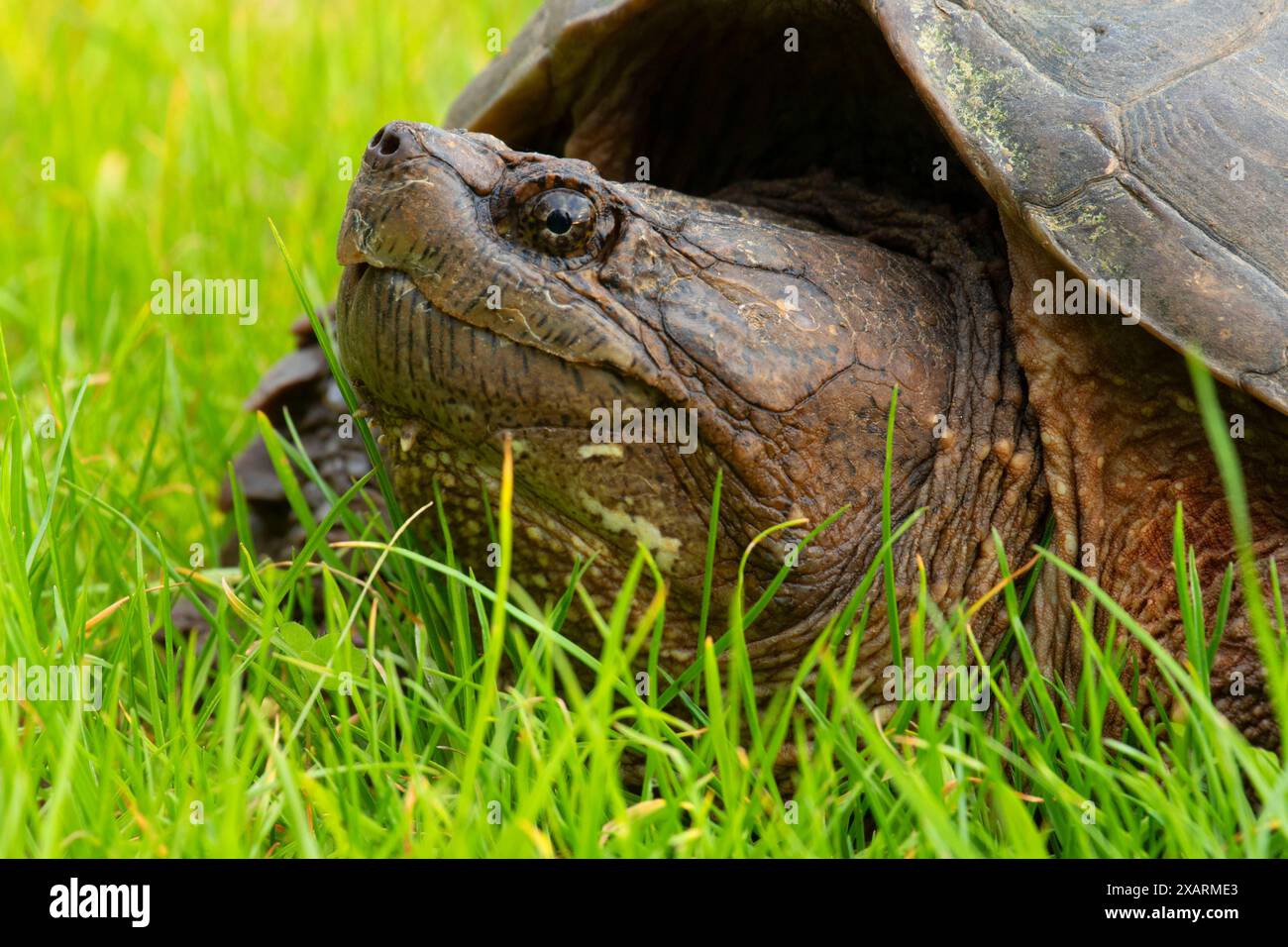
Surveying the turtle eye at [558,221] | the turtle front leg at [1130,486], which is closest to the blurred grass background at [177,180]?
the turtle eye at [558,221]

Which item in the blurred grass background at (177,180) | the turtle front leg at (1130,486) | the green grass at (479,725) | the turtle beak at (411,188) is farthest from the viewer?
the blurred grass background at (177,180)

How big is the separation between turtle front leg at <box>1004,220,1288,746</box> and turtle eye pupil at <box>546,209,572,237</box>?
0.76m

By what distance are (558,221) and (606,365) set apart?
0.79 feet

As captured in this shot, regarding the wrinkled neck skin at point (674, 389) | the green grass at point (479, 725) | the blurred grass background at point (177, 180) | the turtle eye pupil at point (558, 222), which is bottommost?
the green grass at point (479, 725)

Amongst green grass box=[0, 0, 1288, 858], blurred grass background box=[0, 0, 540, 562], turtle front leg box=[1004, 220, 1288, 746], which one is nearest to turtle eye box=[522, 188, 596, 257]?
green grass box=[0, 0, 1288, 858]

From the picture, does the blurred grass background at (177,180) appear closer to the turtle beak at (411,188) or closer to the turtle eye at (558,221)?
the turtle beak at (411,188)

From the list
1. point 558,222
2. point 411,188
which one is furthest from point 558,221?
point 411,188

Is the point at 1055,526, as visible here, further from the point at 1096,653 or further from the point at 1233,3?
the point at 1233,3

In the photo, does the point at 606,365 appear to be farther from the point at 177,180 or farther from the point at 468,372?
the point at 177,180

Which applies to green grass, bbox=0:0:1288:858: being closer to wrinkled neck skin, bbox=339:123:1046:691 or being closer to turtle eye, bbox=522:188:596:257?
wrinkled neck skin, bbox=339:123:1046:691

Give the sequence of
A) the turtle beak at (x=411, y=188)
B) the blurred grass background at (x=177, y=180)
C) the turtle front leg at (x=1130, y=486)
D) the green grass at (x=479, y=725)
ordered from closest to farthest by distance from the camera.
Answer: the green grass at (x=479, y=725) → the turtle beak at (x=411, y=188) → the turtle front leg at (x=1130, y=486) → the blurred grass background at (x=177, y=180)

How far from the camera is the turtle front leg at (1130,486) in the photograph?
89.0 inches

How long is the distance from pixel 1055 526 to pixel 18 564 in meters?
1.72
